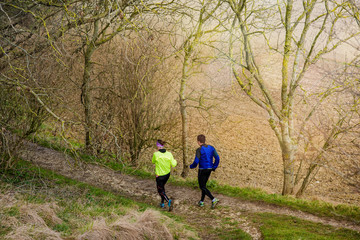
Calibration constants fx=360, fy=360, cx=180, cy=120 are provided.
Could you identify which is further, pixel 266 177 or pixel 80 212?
pixel 266 177

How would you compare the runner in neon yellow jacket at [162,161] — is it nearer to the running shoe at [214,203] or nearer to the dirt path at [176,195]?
the dirt path at [176,195]

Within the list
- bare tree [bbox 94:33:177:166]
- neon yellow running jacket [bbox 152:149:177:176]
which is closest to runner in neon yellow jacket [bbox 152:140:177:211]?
neon yellow running jacket [bbox 152:149:177:176]

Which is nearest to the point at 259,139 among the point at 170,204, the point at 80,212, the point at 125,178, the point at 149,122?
the point at 149,122

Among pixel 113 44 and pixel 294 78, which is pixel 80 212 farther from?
pixel 113 44

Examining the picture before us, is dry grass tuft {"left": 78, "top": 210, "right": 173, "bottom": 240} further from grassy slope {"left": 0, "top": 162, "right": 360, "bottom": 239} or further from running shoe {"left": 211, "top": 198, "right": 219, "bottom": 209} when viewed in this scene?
running shoe {"left": 211, "top": 198, "right": 219, "bottom": 209}

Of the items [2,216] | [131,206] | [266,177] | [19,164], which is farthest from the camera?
Result: [266,177]

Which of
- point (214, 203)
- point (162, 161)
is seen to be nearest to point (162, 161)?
point (162, 161)

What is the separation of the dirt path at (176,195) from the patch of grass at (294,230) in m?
0.28

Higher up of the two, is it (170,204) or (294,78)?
(294,78)

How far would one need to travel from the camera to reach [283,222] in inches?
332

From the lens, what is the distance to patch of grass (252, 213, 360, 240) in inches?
287

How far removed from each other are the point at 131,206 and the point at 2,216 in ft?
12.7

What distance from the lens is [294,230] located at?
300 inches

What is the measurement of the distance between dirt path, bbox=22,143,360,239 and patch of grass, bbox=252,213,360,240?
0.91 ft
